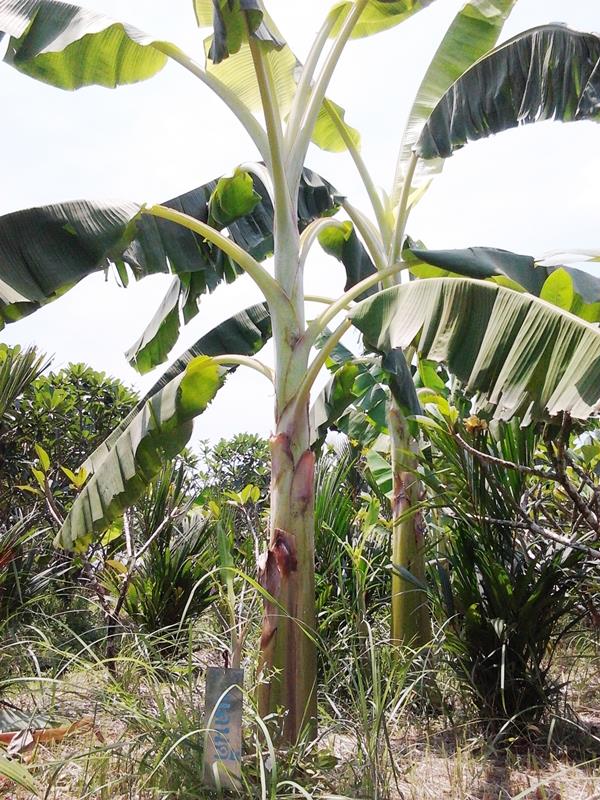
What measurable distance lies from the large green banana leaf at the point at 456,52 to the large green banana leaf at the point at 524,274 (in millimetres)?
1711

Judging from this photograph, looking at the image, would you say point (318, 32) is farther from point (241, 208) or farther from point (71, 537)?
point (71, 537)

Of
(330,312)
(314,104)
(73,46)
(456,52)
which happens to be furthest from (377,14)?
(330,312)

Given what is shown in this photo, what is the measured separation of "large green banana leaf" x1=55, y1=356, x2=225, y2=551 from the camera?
4344mm

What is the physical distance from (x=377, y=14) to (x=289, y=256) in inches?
86.5

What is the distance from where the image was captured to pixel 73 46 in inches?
172

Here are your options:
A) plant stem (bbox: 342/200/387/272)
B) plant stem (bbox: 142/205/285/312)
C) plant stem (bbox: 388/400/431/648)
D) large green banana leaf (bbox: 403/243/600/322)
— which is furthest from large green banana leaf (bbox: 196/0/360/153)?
plant stem (bbox: 388/400/431/648)

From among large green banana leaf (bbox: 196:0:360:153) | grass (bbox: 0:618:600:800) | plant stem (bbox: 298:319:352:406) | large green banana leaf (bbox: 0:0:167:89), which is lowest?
grass (bbox: 0:618:600:800)

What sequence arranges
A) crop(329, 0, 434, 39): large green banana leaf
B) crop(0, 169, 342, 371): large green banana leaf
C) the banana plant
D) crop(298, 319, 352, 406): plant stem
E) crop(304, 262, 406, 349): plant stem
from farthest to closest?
1. crop(329, 0, 434, 39): large green banana leaf
2. crop(304, 262, 406, 349): plant stem
3. crop(298, 319, 352, 406): plant stem
4. crop(0, 169, 342, 371): large green banana leaf
5. the banana plant

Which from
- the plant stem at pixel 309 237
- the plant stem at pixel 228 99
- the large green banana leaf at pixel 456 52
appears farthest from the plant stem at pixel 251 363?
the large green banana leaf at pixel 456 52

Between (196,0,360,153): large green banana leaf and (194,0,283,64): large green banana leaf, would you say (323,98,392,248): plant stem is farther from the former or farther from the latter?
(194,0,283,64): large green banana leaf

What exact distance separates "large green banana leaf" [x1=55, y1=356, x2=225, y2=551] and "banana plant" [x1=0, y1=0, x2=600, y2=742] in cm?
1

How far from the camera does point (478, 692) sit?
4.03 m

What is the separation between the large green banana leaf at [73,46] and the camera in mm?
4016

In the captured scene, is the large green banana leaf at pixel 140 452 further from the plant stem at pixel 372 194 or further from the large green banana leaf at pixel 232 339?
the plant stem at pixel 372 194
